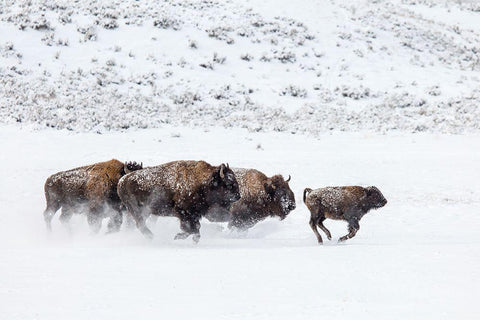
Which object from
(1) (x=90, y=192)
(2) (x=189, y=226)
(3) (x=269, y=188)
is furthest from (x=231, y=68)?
(2) (x=189, y=226)

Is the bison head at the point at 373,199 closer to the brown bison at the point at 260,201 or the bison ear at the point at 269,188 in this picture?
the brown bison at the point at 260,201

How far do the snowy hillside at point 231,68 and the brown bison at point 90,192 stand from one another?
9666 millimetres

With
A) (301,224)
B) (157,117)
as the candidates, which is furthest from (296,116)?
(301,224)

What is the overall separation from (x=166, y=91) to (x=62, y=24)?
8.95m

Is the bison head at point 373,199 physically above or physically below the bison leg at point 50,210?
above

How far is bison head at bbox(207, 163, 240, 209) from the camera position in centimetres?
1034

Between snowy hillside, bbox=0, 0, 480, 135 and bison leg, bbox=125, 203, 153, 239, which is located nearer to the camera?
bison leg, bbox=125, 203, 153, 239

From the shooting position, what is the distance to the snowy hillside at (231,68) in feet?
77.1

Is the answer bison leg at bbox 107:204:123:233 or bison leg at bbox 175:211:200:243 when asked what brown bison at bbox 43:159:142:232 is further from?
bison leg at bbox 175:211:200:243

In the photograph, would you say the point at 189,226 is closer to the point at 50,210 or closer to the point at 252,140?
the point at 50,210

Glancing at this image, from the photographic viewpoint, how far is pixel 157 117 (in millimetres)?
22938

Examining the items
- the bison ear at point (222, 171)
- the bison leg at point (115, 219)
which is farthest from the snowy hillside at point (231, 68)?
the bison ear at point (222, 171)

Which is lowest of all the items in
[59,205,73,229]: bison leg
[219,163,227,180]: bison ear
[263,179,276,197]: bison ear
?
[59,205,73,229]: bison leg

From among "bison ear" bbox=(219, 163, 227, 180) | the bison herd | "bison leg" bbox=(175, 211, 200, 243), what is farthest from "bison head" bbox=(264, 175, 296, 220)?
"bison leg" bbox=(175, 211, 200, 243)
